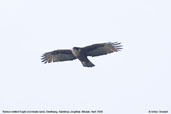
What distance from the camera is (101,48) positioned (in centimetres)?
5525

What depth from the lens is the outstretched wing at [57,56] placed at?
56156 millimetres

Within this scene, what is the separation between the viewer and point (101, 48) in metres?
55.2

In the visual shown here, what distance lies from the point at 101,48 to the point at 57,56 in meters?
2.45

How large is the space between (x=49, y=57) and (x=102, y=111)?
187 inches

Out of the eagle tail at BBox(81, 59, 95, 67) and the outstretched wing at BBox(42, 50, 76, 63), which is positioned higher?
the outstretched wing at BBox(42, 50, 76, 63)

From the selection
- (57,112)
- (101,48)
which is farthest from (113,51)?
(57,112)

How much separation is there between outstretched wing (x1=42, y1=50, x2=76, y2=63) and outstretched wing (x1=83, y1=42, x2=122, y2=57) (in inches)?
42.8

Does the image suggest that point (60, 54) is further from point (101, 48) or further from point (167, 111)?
point (167, 111)

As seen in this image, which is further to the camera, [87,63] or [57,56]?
[57,56]

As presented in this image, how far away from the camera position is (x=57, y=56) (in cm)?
5659

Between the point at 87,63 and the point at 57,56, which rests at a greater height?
the point at 57,56

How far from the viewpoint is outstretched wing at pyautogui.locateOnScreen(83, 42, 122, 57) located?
5503cm

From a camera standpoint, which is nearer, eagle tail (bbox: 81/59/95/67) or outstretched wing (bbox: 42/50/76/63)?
eagle tail (bbox: 81/59/95/67)

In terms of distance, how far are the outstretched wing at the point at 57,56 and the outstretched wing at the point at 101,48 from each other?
109cm
